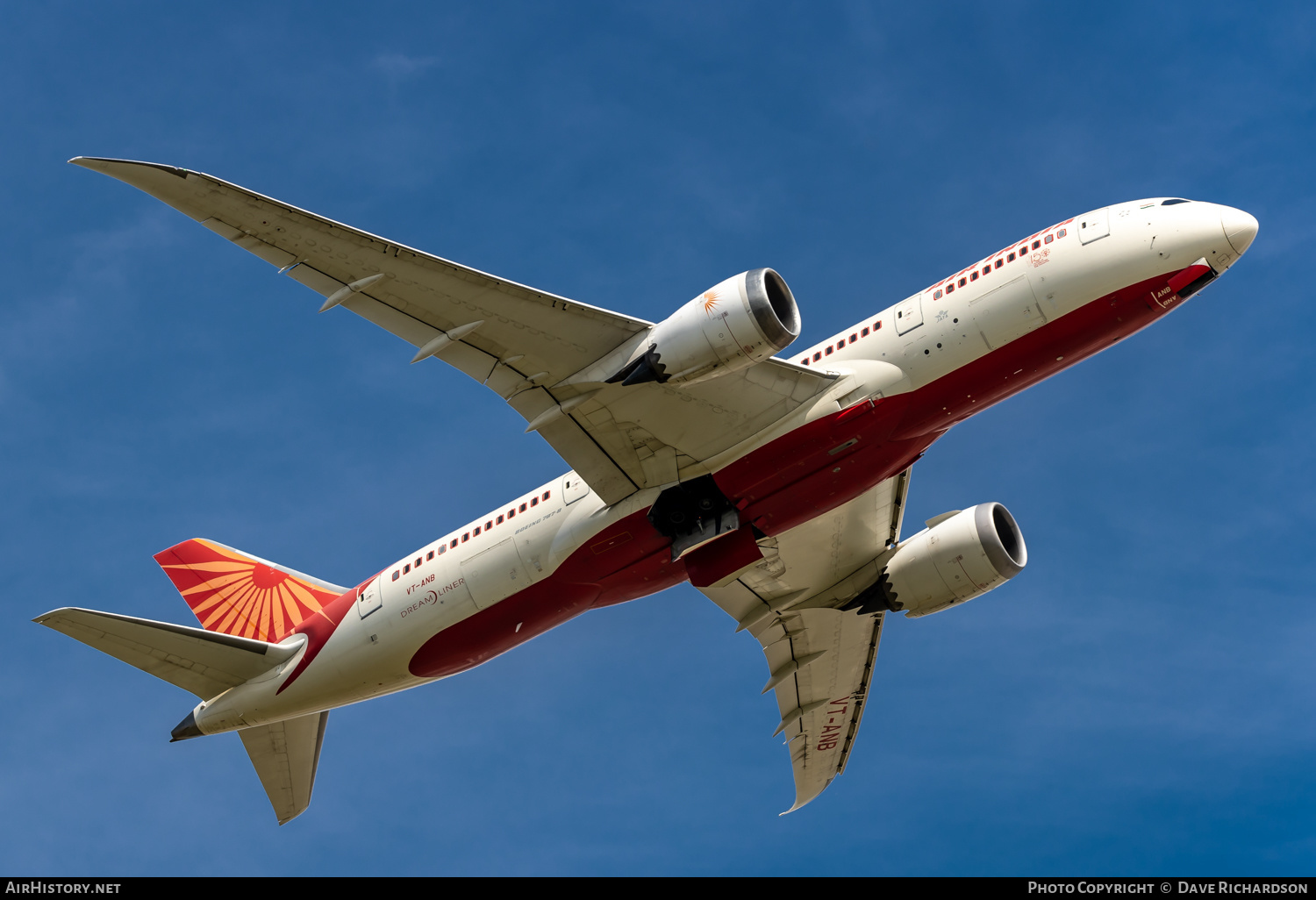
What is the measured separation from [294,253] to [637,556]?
10842 mm

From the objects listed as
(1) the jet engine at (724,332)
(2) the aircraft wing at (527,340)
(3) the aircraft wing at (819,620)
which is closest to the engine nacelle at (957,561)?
(3) the aircraft wing at (819,620)

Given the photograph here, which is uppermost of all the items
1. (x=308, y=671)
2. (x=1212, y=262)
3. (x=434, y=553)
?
(x=1212, y=262)

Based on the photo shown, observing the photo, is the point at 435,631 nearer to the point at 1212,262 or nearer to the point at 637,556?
the point at 637,556

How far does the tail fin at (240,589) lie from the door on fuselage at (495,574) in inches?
258


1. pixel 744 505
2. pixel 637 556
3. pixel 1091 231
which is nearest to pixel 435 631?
pixel 637 556

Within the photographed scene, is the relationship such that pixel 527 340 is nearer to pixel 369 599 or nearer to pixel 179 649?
pixel 369 599

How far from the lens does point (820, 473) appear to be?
27312mm

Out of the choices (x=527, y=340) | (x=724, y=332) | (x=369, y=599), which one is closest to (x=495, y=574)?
(x=369, y=599)

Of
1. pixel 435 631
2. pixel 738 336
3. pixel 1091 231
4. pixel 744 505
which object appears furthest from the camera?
pixel 435 631

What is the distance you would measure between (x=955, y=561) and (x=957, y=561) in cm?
9

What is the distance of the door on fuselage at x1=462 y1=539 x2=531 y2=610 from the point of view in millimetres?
29938

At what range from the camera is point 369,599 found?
3184 centimetres

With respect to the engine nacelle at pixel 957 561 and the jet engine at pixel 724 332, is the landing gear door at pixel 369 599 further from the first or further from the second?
the engine nacelle at pixel 957 561

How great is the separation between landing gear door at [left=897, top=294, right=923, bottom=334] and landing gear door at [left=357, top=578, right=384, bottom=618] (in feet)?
50.7
